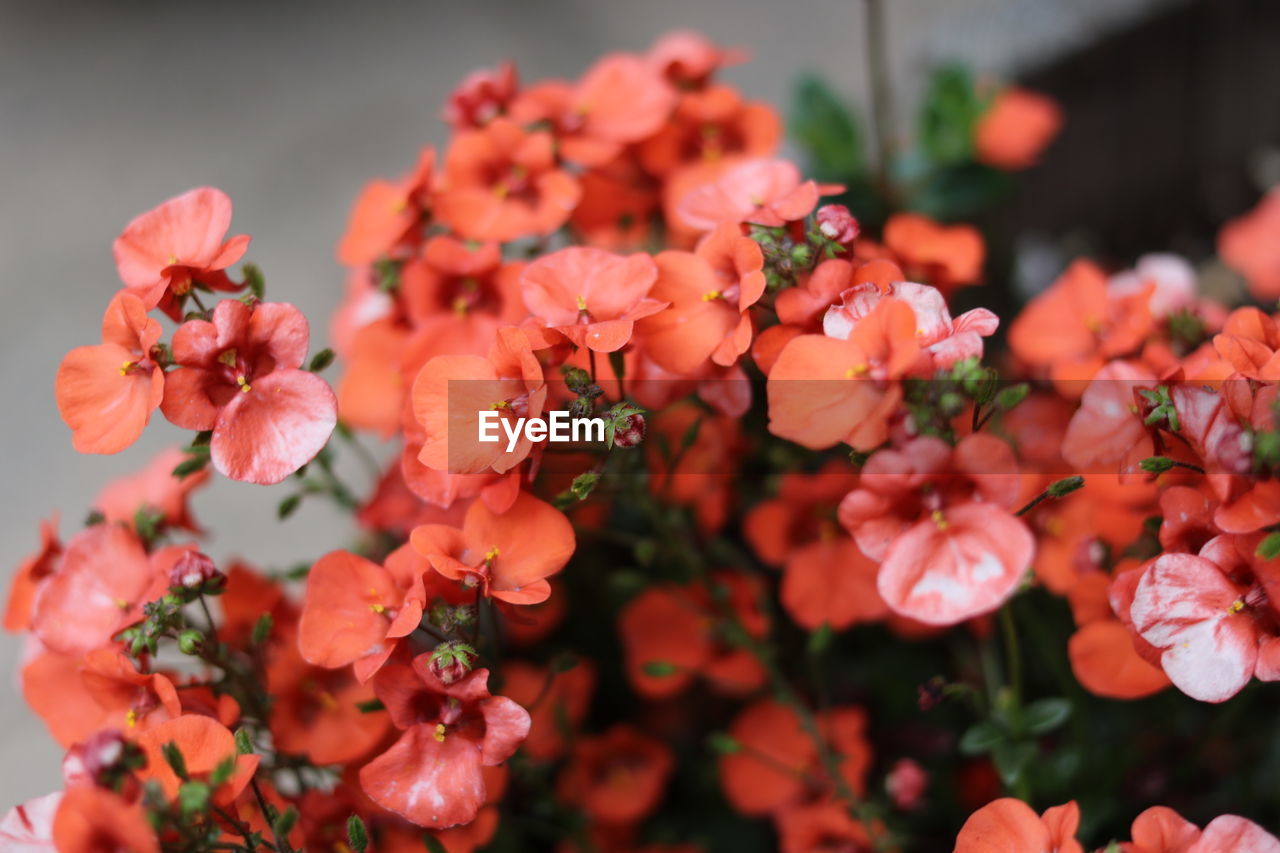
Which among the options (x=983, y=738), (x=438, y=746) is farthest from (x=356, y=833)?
(x=983, y=738)

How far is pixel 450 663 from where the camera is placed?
0.70 m

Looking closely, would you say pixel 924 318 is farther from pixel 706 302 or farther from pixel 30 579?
pixel 30 579

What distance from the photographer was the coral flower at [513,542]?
0.73 metres

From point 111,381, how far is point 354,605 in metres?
0.23

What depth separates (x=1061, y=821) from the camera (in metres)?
0.68

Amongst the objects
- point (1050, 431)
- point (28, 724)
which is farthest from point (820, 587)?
point (28, 724)

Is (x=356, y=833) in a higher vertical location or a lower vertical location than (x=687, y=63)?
lower

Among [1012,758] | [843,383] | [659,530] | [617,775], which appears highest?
[843,383]

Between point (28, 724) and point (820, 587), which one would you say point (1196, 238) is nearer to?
point (820, 587)

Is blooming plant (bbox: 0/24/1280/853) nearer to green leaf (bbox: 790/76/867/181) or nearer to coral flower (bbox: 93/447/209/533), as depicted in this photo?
coral flower (bbox: 93/447/209/533)

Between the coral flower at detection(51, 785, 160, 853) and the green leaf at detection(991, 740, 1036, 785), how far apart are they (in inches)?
23.0

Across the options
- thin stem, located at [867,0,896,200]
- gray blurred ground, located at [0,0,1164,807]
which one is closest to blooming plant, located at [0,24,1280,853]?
thin stem, located at [867,0,896,200]

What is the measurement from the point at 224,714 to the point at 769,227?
0.52 meters

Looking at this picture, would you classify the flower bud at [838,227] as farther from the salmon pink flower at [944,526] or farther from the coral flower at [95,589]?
the coral flower at [95,589]
